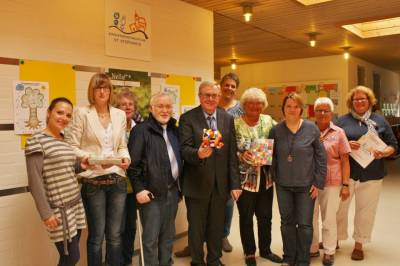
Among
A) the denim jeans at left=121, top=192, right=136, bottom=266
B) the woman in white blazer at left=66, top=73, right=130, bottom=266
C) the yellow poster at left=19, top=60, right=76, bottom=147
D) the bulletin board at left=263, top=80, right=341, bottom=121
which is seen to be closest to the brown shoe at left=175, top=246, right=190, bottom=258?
the denim jeans at left=121, top=192, right=136, bottom=266

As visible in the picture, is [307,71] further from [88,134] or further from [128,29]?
[88,134]

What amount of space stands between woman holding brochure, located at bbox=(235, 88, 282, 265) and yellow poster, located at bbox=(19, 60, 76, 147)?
1.40 metres

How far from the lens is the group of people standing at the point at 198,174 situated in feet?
7.55

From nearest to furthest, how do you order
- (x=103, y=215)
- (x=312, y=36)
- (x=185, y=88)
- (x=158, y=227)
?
(x=103, y=215)
(x=158, y=227)
(x=185, y=88)
(x=312, y=36)

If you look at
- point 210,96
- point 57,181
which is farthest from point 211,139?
point 57,181

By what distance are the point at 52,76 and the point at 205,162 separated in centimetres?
134

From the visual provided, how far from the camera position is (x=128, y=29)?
3414 mm

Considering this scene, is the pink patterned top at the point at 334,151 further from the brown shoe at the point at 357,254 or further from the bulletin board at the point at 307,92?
the bulletin board at the point at 307,92

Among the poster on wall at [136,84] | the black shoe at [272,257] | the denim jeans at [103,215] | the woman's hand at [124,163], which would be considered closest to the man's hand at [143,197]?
the denim jeans at [103,215]

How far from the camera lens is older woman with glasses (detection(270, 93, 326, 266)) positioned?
2.93 metres

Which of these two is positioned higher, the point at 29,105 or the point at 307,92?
the point at 307,92

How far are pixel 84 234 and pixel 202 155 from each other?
4.24ft

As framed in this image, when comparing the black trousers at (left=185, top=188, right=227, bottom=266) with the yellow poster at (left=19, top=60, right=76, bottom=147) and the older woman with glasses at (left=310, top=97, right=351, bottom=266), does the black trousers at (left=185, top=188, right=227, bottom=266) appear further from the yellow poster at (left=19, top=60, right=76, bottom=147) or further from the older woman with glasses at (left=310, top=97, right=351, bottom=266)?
the yellow poster at (left=19, top=60, right=76, bottom=147)

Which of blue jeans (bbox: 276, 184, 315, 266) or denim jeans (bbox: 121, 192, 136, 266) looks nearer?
blue jeans (bbox: 276, 184, 315, 266)
